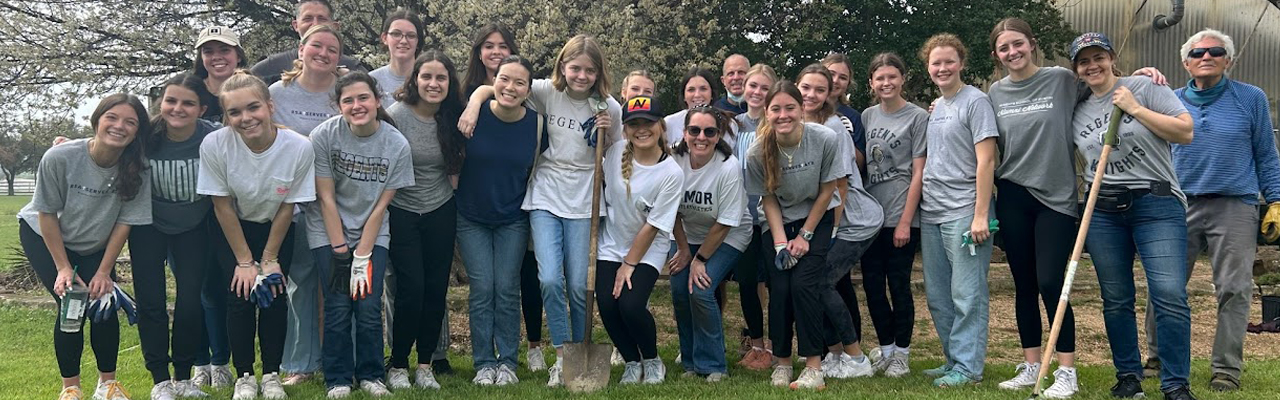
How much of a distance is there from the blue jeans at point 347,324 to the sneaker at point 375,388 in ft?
0.08

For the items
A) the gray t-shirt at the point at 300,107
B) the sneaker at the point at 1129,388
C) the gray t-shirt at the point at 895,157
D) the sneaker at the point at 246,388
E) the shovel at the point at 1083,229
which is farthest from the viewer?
the gray t-shirt at the point at 895,157

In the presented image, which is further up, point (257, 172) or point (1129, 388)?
point (257, 172)

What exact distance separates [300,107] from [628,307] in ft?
7.25

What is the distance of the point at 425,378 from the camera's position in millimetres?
5258

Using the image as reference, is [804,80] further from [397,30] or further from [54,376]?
[54,376]

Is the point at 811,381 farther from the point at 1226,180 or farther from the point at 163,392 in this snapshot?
the point at 163,392

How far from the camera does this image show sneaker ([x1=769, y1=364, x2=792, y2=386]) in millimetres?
5184

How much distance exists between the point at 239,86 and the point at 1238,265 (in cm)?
526

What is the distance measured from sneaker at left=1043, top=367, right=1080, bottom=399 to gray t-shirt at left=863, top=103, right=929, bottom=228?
112 centimetres

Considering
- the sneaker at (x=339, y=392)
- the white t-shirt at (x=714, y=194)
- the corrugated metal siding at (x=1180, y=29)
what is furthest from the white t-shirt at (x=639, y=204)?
the corrugated metal siding at (x=1180, y=29)

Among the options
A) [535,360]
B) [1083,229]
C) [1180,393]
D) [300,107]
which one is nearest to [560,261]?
[535,360]

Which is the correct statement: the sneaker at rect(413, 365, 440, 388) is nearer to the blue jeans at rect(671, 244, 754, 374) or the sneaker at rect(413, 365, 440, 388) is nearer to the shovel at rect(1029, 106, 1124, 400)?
the blue jeans at rect(671, 244, 754, 374)

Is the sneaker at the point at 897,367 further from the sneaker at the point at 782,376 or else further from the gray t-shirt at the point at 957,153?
the gray t-shirt at the point at 957,153

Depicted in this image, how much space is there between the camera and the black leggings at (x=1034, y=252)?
4781 mm
